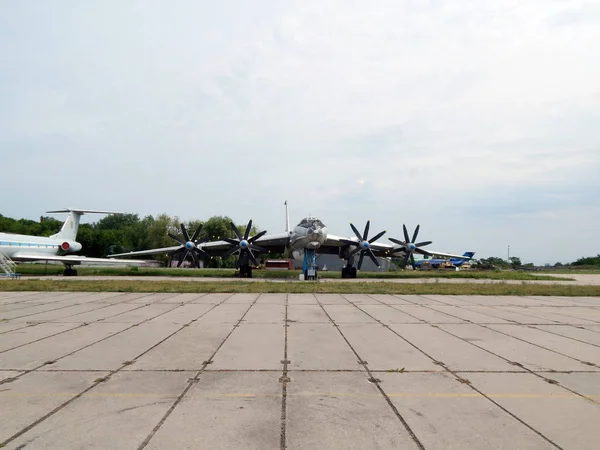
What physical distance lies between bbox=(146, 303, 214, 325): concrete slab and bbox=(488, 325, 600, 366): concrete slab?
719 centimetres

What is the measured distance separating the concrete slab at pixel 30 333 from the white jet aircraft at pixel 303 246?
20.4 m

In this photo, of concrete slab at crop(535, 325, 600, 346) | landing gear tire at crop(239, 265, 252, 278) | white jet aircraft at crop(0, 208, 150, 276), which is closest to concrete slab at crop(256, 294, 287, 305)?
concrete slab at crop(535, 325, 600, 346)

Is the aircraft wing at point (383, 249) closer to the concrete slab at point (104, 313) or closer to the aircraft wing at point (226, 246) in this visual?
the aircraft wing at point (226, 246)

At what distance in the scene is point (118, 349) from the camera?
6945mm

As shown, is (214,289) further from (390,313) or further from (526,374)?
(526,374)

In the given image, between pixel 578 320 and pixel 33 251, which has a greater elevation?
pixel 33 251

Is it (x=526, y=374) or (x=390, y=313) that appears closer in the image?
(x=526, y=374)

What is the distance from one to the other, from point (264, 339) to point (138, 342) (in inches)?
89.5

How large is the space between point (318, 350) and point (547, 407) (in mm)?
3432

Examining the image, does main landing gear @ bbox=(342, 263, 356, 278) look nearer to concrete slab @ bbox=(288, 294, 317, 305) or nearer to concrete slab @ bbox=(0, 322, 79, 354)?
concrete slab @ bbox=(288, 294, 317, 305)

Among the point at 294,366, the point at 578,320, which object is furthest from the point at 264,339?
the point at 578,320

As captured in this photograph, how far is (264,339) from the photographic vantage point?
308 inches

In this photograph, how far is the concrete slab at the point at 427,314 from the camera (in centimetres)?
1044

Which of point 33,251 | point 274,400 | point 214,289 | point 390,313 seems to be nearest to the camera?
point 274,400
